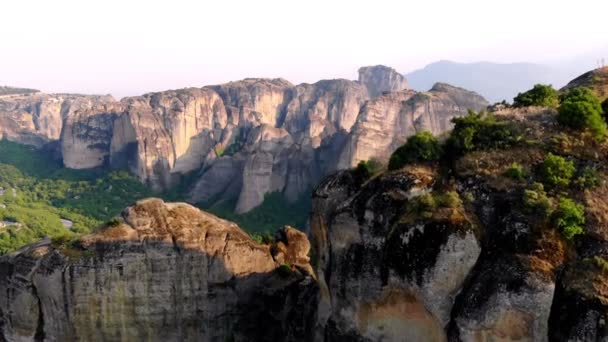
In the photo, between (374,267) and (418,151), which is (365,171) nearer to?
(418,151)

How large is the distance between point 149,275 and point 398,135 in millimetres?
52879

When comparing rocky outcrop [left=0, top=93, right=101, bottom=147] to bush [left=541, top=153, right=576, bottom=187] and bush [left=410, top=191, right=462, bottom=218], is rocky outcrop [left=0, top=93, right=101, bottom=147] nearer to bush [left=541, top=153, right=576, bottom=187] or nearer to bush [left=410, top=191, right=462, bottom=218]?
bush [left=410, top=191, right=462, bottom=218]

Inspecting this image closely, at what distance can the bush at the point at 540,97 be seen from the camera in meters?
22.2

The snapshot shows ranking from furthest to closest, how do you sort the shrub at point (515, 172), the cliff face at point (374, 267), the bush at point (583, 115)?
the bush at point (583, 115) < the shrub at point (515, 172) < the cliff face at point (374, 267)

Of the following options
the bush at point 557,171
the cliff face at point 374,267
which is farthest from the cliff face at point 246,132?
A: the bush at point 557,171

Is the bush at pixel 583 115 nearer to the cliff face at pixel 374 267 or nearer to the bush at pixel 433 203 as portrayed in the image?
the cliff face at pixel 374 267

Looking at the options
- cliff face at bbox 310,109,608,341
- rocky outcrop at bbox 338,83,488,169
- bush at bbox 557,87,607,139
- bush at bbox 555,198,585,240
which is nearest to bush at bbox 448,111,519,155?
cliff face at bbox 310,109,608,341

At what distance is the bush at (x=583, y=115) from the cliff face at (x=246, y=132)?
47500 millimetres

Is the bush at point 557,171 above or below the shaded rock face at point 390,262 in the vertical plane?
above

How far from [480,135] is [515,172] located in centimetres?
232

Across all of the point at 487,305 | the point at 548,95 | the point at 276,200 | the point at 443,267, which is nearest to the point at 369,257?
the point at 443,267

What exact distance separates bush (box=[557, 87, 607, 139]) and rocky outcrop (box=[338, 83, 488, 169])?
47.2 m

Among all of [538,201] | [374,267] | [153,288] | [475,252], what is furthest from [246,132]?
[538,201]

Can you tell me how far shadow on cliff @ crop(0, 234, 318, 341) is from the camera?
2408 cm
